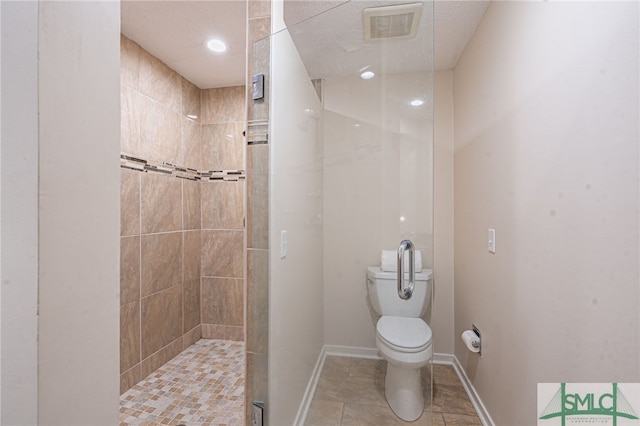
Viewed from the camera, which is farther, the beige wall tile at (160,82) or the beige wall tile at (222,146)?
the beige wall tile at (222,146)

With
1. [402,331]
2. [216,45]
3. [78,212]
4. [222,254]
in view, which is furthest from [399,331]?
[216,45]

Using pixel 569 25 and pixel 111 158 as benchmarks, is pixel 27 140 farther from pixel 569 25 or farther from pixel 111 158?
pixel 569 25

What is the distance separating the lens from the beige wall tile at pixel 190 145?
268 centimetres

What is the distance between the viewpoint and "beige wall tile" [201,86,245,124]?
9.32ft

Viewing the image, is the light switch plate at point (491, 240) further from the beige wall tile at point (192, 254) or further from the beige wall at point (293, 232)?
the beige wall tile at point (192, 254)

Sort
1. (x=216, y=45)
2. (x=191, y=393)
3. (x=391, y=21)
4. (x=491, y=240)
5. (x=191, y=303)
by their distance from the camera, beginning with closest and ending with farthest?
(x=391, y=21)
(x=491, y=240)
(x=191, y=393)
(x=216, y=45)
(x=191, y=303)

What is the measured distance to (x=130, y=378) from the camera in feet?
6.83

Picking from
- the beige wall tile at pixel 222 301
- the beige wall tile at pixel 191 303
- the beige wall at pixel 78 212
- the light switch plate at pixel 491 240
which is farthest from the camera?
the beige wall tile at pixel 222 301

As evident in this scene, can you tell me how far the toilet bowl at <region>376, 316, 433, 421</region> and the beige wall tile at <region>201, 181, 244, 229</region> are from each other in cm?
185

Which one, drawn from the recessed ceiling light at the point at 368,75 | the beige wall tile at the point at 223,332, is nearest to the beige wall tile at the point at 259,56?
the recessed ceiling light at the point at 368,75

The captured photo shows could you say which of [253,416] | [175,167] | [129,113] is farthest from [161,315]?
[129,113]

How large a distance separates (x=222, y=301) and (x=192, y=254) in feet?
1.79

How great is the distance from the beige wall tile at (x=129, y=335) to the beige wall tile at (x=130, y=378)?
0.03m

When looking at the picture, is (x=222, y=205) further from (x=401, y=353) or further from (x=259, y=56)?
(x=401, y=353)
